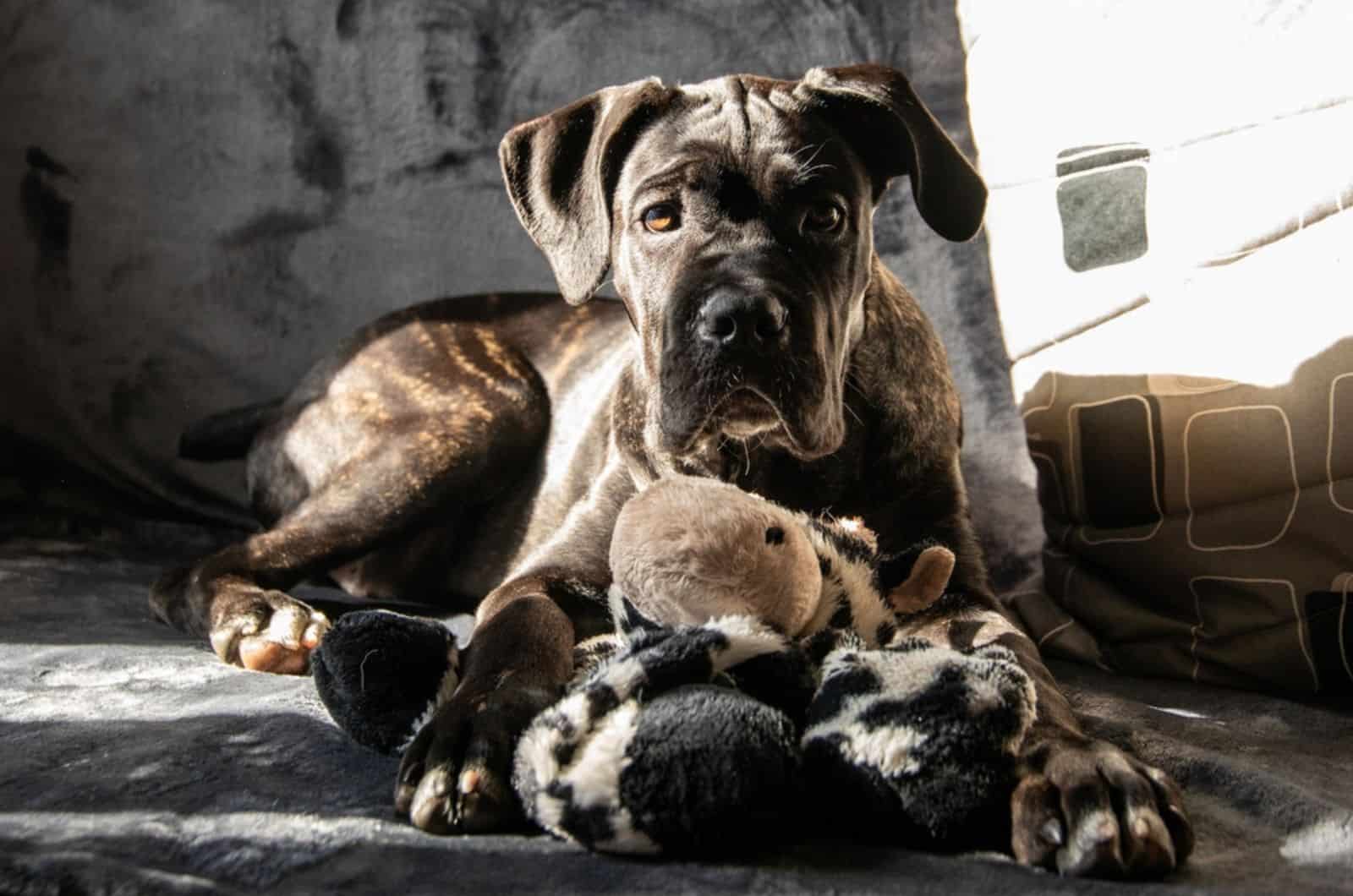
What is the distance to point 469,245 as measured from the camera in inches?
149

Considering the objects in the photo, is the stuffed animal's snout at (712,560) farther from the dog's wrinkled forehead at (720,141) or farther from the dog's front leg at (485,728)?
the dog's wrinkled forehead at (720,141)

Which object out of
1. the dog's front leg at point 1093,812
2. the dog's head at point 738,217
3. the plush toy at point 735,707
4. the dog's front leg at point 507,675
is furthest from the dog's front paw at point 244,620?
the dog's front leg at point 1093,812

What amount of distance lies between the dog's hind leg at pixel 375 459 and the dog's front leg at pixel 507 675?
1.70 ft

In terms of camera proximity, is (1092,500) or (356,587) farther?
(356,587)

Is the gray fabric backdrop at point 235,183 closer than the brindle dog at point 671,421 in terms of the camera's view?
No

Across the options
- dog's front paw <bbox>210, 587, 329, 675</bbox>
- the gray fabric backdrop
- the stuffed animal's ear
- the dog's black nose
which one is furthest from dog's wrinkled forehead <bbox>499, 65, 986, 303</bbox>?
the gray fabric backdrop

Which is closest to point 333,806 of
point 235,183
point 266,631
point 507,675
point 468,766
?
point 468,766

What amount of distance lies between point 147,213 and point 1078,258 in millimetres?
2686

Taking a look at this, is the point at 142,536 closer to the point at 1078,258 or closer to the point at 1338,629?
the point at 1078,258

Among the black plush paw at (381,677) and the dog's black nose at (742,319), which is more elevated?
the dog's black nose at (742,319)

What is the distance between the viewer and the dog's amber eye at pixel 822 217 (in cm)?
226

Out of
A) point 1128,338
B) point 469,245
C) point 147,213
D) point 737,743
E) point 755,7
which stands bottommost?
point 737,743

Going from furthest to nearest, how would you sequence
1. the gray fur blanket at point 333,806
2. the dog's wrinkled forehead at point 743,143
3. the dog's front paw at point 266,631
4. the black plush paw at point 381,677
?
the dog's front paw at point 266,631, the dog's wrinkled forehead at point 743,143, the black plush paw at point 381,677, the gray fur blanket at point 333,806

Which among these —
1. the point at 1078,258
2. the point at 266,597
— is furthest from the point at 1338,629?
the point at 266,597
